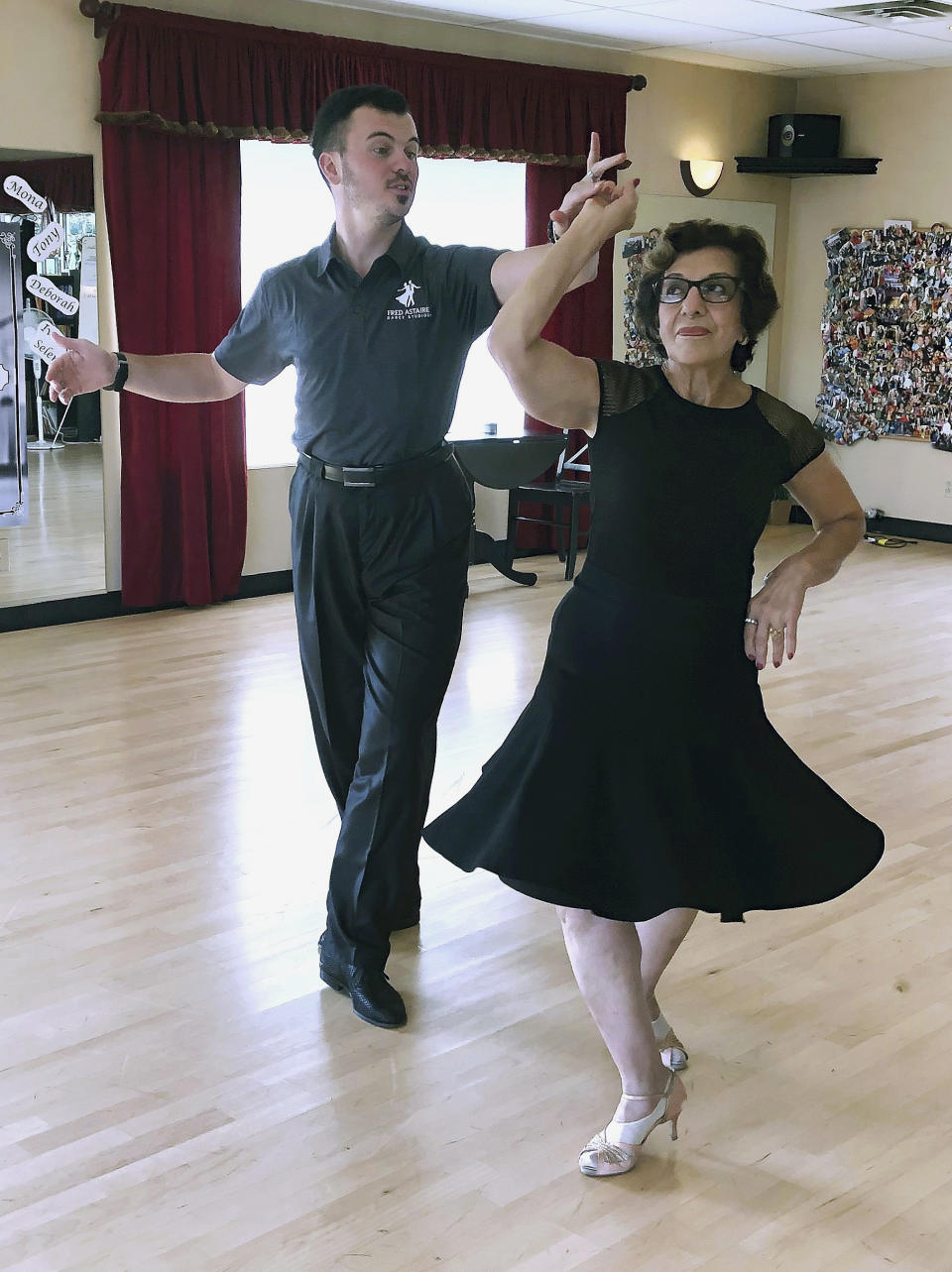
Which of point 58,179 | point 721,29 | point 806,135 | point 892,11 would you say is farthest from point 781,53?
point 58,179

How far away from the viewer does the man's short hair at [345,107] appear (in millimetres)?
2666

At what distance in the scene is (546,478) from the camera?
8.05 metres

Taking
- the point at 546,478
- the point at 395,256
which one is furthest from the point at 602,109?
the point at 395,256

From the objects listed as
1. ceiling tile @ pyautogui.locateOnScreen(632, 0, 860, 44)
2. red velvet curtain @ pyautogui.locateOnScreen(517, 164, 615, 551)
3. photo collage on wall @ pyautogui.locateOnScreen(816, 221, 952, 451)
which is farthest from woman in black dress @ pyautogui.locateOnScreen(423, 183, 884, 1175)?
photo collage on wall @ pyautogui.locateOnScreen(816, 221, 952, 451)

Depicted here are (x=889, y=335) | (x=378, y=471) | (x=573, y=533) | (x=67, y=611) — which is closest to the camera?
Answer: (x=378, y=471)

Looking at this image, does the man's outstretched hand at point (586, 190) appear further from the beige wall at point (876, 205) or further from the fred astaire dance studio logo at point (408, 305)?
the beige wall at point (876, 205)

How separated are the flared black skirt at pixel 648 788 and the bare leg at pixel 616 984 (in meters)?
0.11

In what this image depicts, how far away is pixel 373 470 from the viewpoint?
2.75 m

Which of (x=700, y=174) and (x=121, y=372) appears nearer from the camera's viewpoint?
(x=121, y=372)

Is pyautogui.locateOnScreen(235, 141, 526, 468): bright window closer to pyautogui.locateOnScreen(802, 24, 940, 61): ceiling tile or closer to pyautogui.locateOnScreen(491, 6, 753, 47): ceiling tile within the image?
pyautogui.locateOnScreen(491, 6, 753, 47): ceiling tile

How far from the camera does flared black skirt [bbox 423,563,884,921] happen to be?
2119 millimetres

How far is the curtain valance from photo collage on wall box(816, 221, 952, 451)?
1920mm

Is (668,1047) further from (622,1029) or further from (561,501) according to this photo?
(561,501)

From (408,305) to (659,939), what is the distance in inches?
48.5
